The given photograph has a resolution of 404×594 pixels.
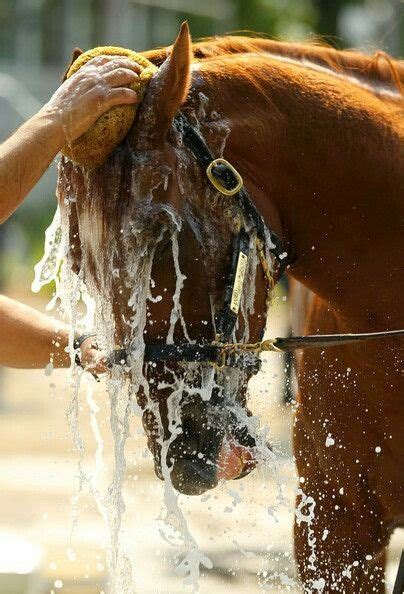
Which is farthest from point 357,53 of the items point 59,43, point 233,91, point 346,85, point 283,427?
point 59,43

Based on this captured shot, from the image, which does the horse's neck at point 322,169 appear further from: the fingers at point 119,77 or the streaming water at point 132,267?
the fingers at point 119,77

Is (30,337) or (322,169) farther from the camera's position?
(30,337)

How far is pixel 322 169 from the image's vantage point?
288cm

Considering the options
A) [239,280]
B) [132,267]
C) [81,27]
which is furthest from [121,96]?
[81,27]

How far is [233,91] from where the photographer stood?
282 cm

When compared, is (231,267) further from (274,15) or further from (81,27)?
(81,27)

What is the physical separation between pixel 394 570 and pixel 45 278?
2443 mm

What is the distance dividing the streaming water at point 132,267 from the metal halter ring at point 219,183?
3 cm

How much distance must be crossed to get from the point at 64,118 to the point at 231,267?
48 cm

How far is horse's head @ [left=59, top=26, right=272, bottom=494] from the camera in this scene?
2680mm

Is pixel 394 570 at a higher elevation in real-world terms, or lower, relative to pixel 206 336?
lower

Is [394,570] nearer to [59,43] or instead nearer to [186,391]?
[186,391]

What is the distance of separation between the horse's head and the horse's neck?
4.0 inches

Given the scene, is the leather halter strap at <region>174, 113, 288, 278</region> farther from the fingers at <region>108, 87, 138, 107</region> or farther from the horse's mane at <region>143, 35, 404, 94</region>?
the horse's mane at <region>143, 35, 404, 94</region>
